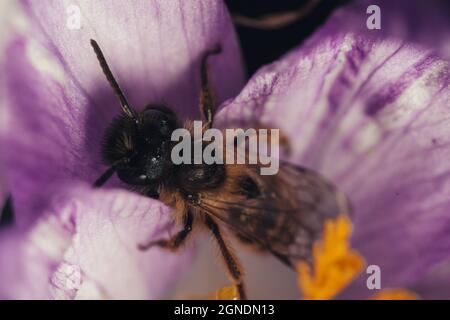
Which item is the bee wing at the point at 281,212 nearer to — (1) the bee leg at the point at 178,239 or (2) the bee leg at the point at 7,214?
(1) the bee leg at the point at 178,239

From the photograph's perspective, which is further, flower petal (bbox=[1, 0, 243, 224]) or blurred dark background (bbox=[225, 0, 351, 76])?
blurred dark background (bbox=[225, 0, 351, 76])

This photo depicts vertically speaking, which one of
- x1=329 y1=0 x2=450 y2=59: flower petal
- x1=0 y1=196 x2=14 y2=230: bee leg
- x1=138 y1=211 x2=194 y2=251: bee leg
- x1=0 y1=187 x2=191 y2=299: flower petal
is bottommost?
x1=0 y1=187 x2=191 y2=299: flower petal

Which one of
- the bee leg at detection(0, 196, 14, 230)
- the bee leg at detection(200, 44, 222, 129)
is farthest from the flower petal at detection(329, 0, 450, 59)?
the bee leg at detection(0, 196, 14, 230)

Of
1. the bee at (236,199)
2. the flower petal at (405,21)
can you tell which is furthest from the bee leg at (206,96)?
the flower petal at (405,21)

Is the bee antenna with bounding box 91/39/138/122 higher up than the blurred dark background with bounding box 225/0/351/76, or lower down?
lower down

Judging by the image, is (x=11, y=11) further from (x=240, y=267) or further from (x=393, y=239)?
(x=393, y=239)

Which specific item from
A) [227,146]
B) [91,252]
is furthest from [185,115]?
[91,252]

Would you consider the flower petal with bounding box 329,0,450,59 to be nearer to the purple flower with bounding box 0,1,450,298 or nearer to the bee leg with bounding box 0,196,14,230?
the purple flower with bounding box 0,1,450,298
